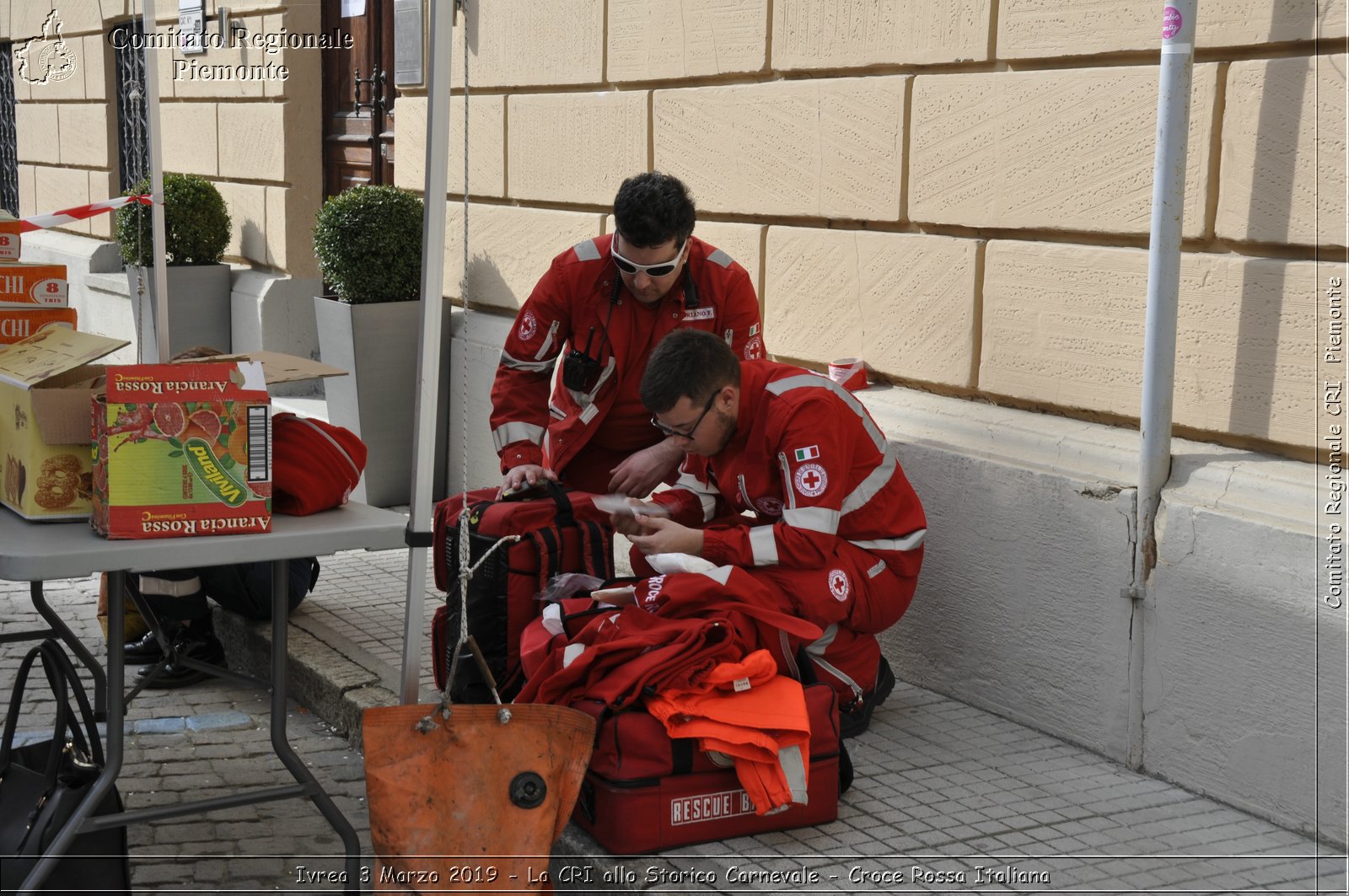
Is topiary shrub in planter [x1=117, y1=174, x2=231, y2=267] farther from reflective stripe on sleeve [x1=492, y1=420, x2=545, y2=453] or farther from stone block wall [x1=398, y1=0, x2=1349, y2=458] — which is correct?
reflective stripe on sleeve [x1=492, y1=420, x2=545, y2=453]

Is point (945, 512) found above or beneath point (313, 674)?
above

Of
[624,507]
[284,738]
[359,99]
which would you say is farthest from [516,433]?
[359,99]

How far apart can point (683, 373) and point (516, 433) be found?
1.08 meters

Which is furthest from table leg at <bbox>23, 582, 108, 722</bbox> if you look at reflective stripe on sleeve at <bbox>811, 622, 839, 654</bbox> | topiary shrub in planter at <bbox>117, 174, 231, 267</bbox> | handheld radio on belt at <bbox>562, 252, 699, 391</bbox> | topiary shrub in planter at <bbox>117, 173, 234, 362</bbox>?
topiary shrub in planter at <bbox>117, 174, 231, 267</bbox>

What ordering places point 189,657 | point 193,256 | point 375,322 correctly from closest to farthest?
point 189,657 → point 375,322 → point 193,256

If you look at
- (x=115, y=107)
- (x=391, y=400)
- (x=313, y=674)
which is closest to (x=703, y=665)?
(x=313, y=674)

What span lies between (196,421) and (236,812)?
1453mm

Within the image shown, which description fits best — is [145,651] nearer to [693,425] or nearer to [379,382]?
[379,382]

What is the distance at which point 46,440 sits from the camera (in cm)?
325

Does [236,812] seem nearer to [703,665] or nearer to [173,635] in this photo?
[173,635]

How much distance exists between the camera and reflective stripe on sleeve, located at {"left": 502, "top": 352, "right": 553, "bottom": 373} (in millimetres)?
4754

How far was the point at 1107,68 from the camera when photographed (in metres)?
4.15

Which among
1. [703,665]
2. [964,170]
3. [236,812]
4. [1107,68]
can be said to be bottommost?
[236,812]

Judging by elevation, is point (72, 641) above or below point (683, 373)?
below
